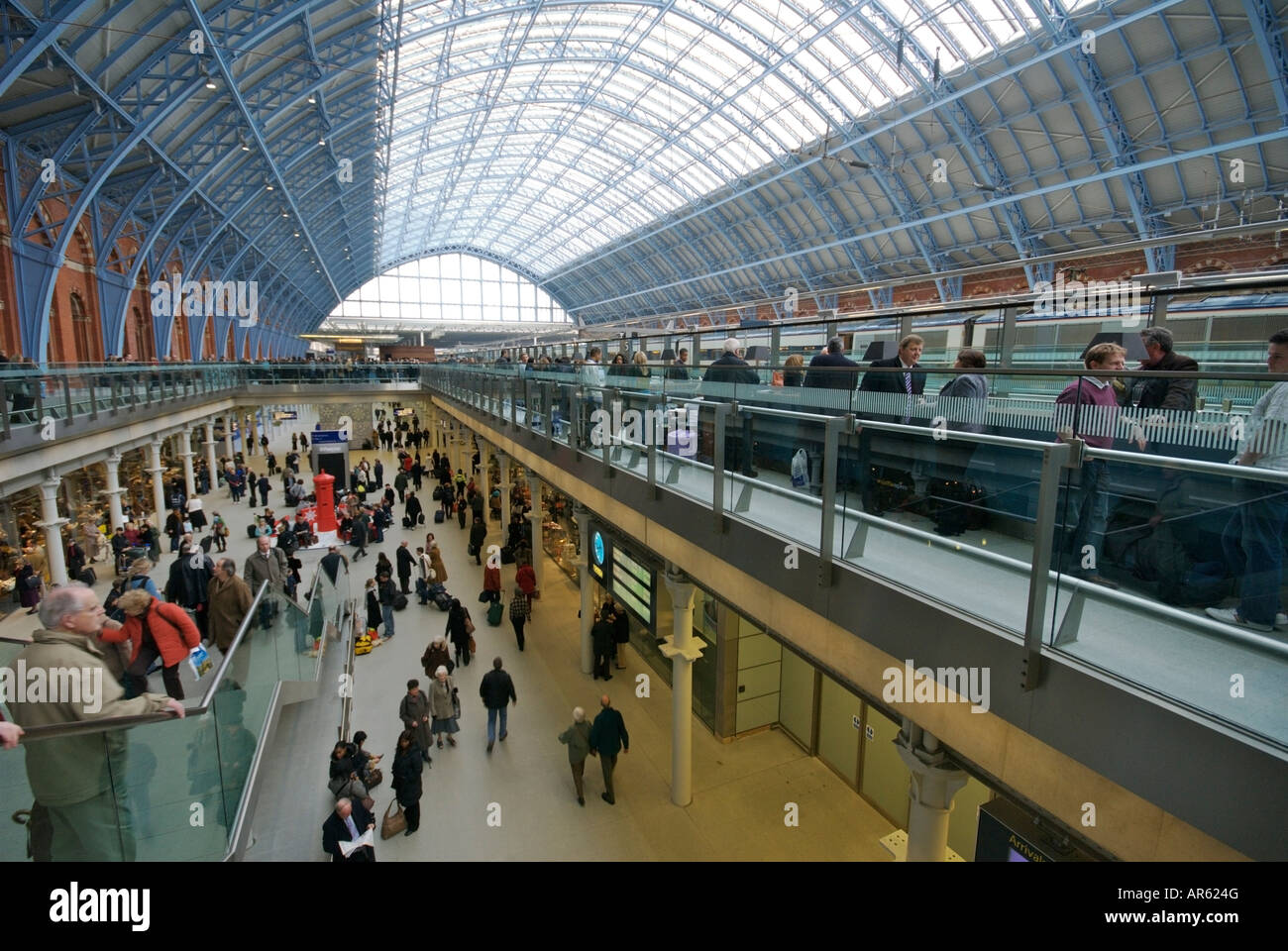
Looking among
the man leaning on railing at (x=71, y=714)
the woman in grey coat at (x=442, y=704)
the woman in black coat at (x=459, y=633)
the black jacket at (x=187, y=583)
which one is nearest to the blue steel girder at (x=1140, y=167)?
the woman in black coat at (x=459, y=633)

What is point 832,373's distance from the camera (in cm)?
549

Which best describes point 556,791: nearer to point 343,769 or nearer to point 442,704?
point 442,704

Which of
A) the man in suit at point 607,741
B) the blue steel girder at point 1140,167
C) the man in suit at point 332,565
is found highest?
the blue steel girder at point 1140,167

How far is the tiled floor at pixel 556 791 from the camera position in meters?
8.16

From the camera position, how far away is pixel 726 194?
43.2 m

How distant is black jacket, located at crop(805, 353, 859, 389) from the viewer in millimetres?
5160

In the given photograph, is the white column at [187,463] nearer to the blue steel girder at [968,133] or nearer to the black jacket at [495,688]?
the black jacket at [495,688]

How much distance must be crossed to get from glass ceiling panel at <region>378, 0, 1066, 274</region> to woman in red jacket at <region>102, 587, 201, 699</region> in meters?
29.0

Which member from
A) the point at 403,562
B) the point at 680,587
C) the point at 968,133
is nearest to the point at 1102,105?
the point at 968,133

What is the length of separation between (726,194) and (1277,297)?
136 feet

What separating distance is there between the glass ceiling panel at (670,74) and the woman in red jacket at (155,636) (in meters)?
29.0

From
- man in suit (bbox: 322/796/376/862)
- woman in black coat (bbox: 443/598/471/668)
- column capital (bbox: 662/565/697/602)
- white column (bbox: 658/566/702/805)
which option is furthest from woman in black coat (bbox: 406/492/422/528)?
man in suit (bbox: 322/796/376/862)
